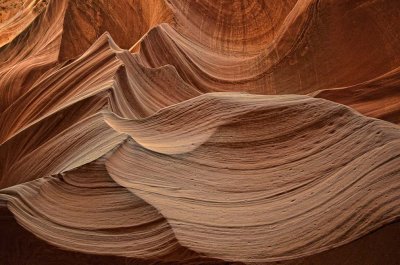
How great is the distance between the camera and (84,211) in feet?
9.50

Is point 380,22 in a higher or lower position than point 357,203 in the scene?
higher

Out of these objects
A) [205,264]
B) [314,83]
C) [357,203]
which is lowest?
[205,264]

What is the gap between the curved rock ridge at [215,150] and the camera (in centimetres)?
264

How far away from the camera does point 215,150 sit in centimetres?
308

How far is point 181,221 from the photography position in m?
2.68

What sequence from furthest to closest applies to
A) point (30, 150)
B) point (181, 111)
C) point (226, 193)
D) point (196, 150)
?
point (30, 150), point (181, 111), point (196, 150), point (226, 193)

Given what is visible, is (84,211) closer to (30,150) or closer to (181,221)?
(181,221)

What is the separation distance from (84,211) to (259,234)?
78cm

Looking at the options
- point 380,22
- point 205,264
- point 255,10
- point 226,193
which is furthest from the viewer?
point 255,10

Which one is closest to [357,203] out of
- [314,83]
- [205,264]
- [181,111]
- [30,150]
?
[205,264]

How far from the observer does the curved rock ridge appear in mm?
2641

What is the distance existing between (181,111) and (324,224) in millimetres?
1071

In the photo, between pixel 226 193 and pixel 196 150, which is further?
pixel 196 150

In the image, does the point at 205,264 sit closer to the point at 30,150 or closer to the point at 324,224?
the point at 324,224
